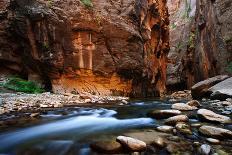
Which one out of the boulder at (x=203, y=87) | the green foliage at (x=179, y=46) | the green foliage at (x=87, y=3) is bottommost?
the boulder at (x=203, y=87)

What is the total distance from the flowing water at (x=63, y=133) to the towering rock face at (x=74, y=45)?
892cm

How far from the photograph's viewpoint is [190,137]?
4.23m

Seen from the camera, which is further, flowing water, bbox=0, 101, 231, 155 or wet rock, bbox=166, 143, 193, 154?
flowing water, bbox=0, 101, 231, 155

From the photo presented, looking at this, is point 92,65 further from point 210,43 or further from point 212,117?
point 212,117

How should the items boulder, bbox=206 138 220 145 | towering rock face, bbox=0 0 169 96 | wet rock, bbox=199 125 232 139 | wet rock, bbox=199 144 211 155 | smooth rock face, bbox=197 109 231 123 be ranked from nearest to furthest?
wet rock, bbox=199 144 211 155 < boulder, bbox=206 138 220 145 < wet rock, bbox=199 125 232 139 < smooth rock face, bbox=197 109 231 123 < towering rock face, bbox=0 0 169 96

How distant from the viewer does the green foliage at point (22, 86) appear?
1381 cm

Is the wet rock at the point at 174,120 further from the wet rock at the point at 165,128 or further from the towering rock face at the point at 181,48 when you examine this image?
the towering rock face at the point at 181,48

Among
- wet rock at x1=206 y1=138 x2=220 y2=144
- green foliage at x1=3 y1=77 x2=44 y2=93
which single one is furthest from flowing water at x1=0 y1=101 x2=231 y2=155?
green foliage at x1=3 y1=77 x2=44 y2=93

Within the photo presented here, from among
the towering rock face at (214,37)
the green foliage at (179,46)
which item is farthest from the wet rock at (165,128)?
the green foliage at (179,46)

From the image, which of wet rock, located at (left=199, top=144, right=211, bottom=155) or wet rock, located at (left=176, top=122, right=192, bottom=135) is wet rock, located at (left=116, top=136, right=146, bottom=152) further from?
wet rock, located at (left=176, top=122, right=192, bottom=135)

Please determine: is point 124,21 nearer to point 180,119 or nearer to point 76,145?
point 180,119

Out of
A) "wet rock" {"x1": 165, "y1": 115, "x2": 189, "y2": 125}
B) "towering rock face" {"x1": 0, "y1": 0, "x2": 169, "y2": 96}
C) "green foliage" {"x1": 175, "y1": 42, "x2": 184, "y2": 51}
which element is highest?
"green foliage" {"x1": 175, "y1": 42, "x2": 184, "y2": 51}

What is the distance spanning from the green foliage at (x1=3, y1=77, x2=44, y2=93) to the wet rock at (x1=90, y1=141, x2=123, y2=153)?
1085 centimetres

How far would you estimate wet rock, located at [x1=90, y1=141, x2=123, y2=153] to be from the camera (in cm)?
367
